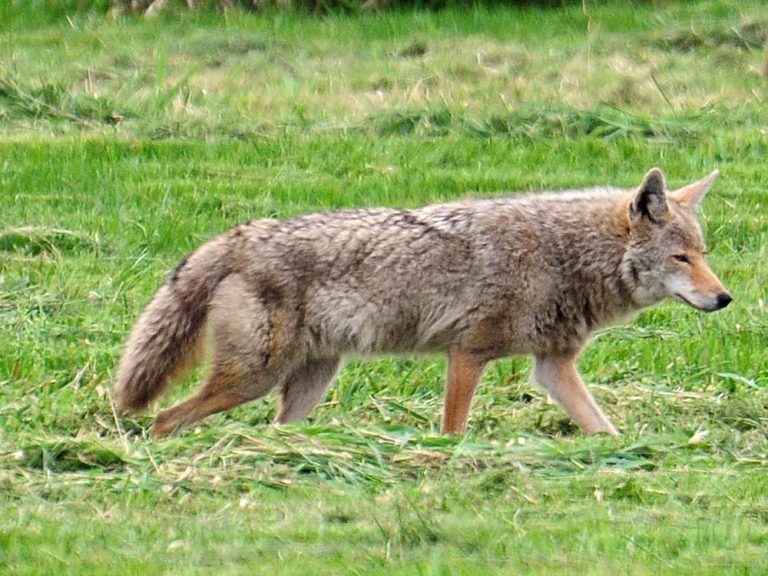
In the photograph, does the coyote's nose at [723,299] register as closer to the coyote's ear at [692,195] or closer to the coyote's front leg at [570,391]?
the coyote's ear at [692,195]

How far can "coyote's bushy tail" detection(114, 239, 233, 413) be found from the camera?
25.2 ft

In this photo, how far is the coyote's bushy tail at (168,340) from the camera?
7.68m

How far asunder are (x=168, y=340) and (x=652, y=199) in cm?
248

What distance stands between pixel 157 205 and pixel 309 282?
16.3 ft

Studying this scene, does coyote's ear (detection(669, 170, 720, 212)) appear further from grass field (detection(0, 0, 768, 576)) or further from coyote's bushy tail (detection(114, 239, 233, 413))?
coyote's bushy tail (detection(114, 239, 233, 413))

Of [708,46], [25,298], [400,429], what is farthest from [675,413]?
[708,46]

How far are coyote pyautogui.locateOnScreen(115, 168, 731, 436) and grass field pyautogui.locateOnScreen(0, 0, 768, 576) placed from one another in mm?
251

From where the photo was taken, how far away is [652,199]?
8.21m

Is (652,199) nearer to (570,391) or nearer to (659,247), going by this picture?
(659,247)

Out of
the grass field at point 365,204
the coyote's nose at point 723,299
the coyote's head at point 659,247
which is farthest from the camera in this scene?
the coyote's head at point 659,247

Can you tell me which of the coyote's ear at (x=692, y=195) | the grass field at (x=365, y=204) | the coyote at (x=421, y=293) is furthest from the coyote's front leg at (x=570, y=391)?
the coyote's ear at (x=692, y=195)

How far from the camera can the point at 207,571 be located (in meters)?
5.13

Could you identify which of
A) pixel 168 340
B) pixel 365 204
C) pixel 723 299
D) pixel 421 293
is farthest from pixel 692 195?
pixel 365 204

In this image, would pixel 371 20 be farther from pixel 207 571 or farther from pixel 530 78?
pixel 207 571
